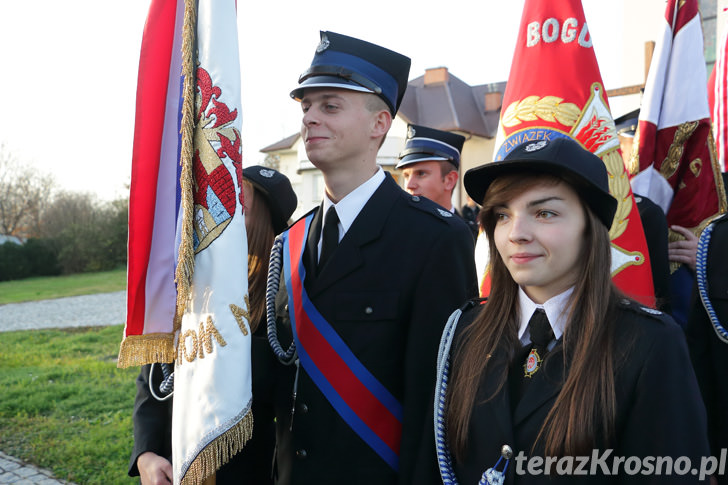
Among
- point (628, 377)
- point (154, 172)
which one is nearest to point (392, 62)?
point (154, 172)

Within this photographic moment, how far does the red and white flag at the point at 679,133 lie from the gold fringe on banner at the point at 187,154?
95.5 inches

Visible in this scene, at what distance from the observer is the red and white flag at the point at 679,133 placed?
118 inches

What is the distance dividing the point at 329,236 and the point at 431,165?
2.59m

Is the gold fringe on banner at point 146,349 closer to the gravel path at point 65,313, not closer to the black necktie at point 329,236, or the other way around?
the black necktie at point 329,236

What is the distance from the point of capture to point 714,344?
2.37m

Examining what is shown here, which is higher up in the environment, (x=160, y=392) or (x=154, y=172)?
(x=154, y=172)

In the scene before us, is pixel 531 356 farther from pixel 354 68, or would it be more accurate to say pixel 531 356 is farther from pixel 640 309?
pixel 354 68

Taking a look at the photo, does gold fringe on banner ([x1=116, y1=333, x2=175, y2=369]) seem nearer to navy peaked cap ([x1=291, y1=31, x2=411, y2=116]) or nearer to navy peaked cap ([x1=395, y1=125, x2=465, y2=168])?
navy peaked cap ([x1=291, y1=31, x2=411, y2=116])

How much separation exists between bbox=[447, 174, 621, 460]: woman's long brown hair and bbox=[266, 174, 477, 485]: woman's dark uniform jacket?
18 centimetres

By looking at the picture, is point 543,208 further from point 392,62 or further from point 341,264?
point 392,62

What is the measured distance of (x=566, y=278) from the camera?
1.65m

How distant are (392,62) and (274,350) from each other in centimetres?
130

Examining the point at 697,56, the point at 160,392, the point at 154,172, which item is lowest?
the point at 160,392

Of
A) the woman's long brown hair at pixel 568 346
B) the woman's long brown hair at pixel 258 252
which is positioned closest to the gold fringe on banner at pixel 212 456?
the woman's long brown hair at pixel 258 252
